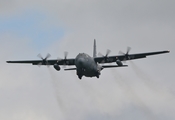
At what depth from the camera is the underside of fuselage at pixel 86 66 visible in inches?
3164

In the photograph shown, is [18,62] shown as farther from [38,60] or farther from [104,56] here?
[104,56]

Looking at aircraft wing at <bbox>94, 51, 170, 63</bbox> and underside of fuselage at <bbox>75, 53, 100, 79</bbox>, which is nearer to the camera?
underside of fuselage at <bbox>75, 53, 100, 79</bbox>

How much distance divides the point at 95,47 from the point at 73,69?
1627 centimetres

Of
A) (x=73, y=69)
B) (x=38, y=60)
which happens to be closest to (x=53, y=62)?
(x=38, y=60)

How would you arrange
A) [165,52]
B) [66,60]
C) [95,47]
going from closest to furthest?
[165,52] < [66,60] < [95,47]

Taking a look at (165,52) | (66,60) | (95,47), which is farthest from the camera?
(95,47)

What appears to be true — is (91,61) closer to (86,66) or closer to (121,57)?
(86,66)

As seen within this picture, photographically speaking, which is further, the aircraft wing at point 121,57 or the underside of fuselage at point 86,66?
the aircraft wing at point 121,57

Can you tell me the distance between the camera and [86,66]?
8069 centimetres

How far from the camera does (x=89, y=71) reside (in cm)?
8200

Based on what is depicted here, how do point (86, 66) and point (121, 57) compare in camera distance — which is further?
point (121, 57)

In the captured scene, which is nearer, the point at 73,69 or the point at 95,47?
the point at 73,69

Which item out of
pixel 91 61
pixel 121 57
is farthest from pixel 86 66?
pixel 121 57

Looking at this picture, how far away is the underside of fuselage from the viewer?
80375 millimetres
